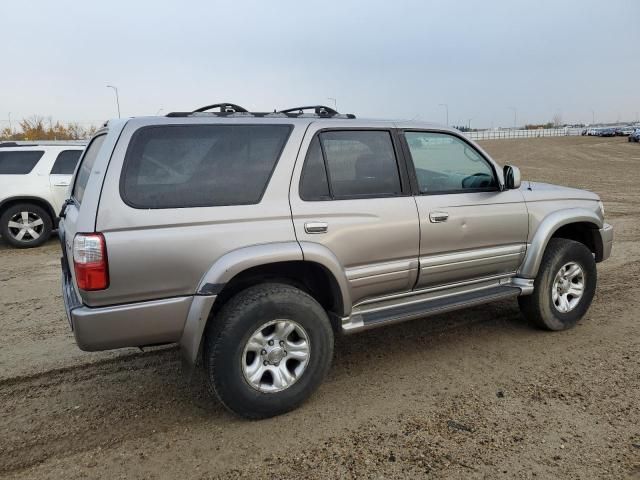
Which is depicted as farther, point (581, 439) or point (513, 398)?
point (513, 398)

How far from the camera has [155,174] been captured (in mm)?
3029

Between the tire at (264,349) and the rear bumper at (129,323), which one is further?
the tire at (264,349)

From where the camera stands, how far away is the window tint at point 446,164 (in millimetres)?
3980

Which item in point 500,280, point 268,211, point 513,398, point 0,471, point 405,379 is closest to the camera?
point 0,471

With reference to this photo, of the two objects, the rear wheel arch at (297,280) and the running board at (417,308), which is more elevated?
the rear wheel arch at (297,280)

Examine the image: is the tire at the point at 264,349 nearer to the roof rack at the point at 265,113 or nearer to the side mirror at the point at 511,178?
the roof rack at the point at 265,113

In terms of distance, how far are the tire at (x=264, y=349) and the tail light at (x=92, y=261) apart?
70 centimetres

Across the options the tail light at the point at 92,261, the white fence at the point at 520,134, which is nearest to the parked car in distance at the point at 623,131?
the white fence at the point at 520,134

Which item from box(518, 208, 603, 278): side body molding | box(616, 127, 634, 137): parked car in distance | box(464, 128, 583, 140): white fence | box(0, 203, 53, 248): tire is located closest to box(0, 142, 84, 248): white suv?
box(0, 203, 53, 248): tire

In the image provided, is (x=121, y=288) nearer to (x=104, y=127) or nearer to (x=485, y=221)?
(x=104, y=127)

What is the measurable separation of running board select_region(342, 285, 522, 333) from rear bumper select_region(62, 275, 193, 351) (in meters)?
1.13

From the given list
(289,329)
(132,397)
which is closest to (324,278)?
(289,329)

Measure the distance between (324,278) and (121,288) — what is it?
1.32 metres

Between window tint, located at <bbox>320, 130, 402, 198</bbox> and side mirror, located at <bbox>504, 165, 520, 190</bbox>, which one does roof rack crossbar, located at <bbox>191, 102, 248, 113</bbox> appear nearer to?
window tint, located at <bbox>320, 130, 402, 198</bbox>
